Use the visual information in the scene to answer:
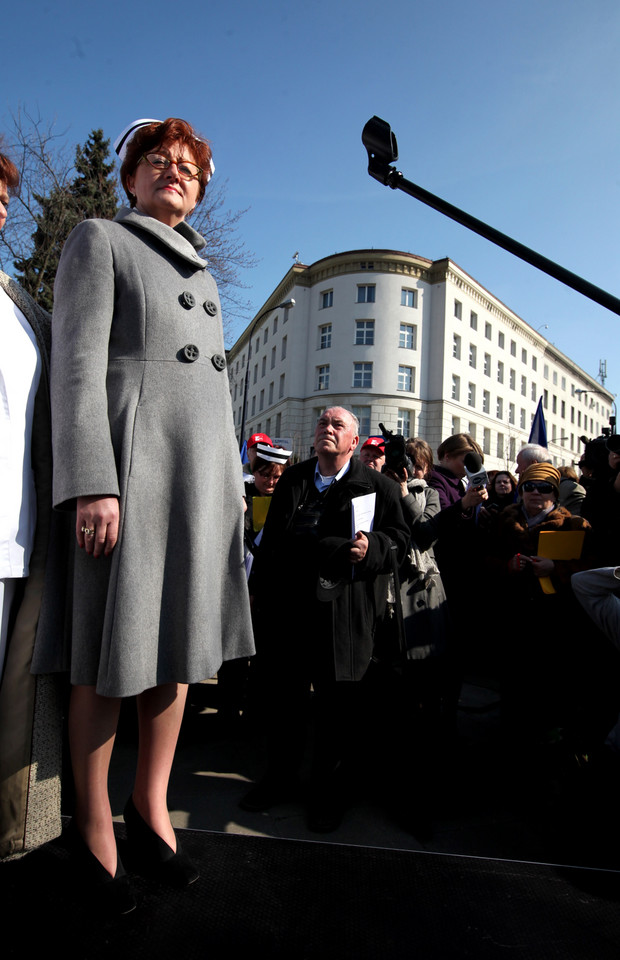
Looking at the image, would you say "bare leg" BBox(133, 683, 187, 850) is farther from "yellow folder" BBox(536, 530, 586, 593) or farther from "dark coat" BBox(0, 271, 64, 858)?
"yellow folder" BBox(536, 530, 586, 593)

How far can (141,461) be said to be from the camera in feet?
4.84

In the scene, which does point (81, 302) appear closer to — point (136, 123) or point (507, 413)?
point (136, 123)

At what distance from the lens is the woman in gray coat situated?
1398 millimetres

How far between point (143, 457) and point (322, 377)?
36.7m

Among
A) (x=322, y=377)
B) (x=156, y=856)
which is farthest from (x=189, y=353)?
(x=322, y=377)

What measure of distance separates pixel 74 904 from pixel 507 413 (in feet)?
155

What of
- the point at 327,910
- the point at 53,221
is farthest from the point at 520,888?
the point at 53,221

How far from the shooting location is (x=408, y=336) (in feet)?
121

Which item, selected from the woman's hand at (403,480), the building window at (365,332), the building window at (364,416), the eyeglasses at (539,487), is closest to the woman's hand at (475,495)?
the eyeglasses at (539,487)

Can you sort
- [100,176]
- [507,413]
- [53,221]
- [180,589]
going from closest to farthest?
[180,589] → [53,221] → [100,176] → [507,413]

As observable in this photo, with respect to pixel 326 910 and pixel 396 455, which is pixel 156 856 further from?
pixel 396 455

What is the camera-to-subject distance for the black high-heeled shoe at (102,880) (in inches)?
54.9

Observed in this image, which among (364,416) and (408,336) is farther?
(408,336)

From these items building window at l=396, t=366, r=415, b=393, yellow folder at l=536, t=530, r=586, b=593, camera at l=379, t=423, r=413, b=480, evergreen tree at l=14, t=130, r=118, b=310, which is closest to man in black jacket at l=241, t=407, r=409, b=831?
camera at l=379, t=423, r=413, b=480
